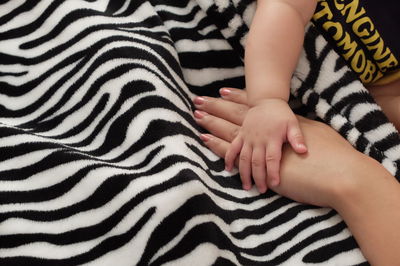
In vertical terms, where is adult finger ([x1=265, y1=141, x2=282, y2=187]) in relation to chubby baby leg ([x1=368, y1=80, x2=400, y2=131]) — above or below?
above

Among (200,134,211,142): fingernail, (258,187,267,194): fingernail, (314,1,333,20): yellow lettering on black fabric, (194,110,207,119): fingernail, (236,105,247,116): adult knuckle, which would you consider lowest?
(258,187,267,194): fingernail

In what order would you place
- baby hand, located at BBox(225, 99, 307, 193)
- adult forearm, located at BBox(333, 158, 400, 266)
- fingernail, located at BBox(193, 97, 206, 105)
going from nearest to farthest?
1. adult forearm, located at BBox(333, 158, 400, 266)
2. baby hand, located at BBox(225, 99, 307, 193)
3. fingernail, located at BBox(193, 97, 206, 105)

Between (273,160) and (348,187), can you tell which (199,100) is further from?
(348,187)

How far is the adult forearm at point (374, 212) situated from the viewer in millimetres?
636

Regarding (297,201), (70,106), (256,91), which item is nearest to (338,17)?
(256,91)

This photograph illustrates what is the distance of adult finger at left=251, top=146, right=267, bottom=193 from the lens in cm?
74

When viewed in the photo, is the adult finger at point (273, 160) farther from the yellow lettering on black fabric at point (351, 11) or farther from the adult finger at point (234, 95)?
the yellow lettering on black fabric at point (351, 11)

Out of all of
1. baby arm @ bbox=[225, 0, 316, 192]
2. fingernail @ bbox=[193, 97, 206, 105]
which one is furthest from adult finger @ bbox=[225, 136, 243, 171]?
fingernail @ bbox=[193, 97, 206, 105]

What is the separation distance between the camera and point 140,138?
72cm

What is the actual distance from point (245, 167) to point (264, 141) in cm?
5

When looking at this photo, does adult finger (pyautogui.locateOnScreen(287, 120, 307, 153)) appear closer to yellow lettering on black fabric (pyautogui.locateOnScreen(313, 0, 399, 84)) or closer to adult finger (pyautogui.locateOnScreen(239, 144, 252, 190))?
adult finger (pyautogui.locateOnScreen(239, 144, 252, 190))

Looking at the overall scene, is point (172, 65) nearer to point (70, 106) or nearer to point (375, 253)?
point (70, 106)

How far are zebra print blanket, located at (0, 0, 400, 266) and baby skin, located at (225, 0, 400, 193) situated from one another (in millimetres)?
34

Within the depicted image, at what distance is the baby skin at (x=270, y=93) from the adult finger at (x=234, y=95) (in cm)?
4
